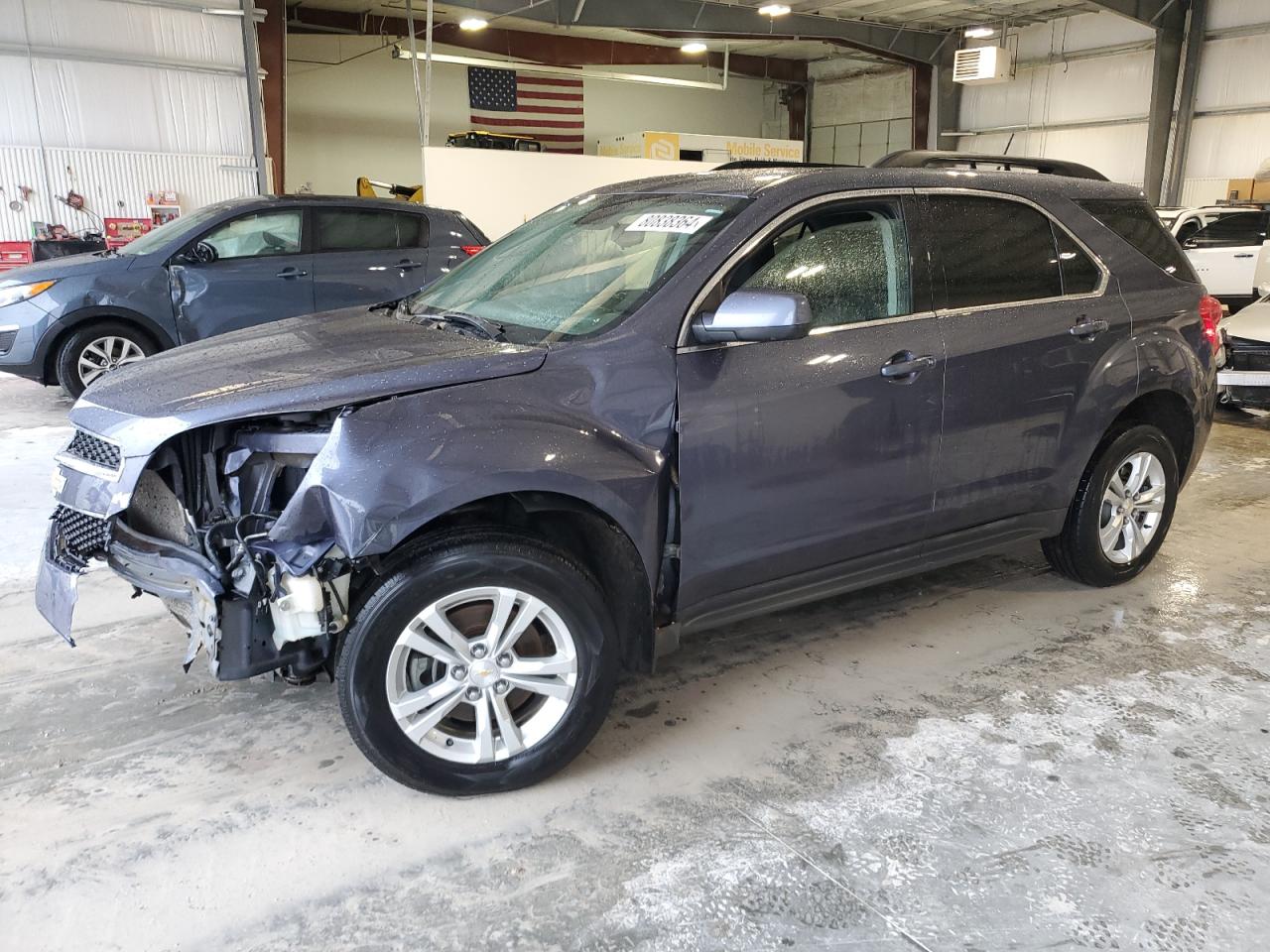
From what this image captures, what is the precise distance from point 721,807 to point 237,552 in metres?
1.37

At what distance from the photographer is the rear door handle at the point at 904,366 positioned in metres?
2.90

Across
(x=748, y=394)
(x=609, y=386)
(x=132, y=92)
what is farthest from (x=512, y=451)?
(x=132, y=92)

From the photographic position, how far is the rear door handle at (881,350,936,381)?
2900 millimetres

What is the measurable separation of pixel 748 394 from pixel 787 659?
1094 millimetres

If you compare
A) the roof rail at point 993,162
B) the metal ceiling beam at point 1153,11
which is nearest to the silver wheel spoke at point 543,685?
the roof rail at point 993,162

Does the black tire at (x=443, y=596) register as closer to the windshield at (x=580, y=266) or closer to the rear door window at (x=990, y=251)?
the windshield at (x=580, y=266)

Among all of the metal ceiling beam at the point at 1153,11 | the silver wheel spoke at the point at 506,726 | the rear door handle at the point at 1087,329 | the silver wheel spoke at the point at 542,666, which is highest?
the metal ceiling beam at the point at 1153,11

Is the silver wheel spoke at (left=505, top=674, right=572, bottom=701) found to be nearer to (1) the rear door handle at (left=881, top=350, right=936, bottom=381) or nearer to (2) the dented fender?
(2) the dented fender

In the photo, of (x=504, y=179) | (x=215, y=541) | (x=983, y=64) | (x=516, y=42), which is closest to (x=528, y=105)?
(x=516, y=42)

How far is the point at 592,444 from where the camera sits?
2.44 m

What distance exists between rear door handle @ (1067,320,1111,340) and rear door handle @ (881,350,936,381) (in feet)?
2.39

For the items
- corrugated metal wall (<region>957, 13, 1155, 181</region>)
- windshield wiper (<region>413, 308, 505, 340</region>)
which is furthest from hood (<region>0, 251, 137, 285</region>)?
corrugated metal wall (<region>957, 13, 1155, 181</region>)

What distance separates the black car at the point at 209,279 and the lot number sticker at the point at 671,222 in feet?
15.4

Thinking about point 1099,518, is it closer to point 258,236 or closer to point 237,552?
point 237,552
